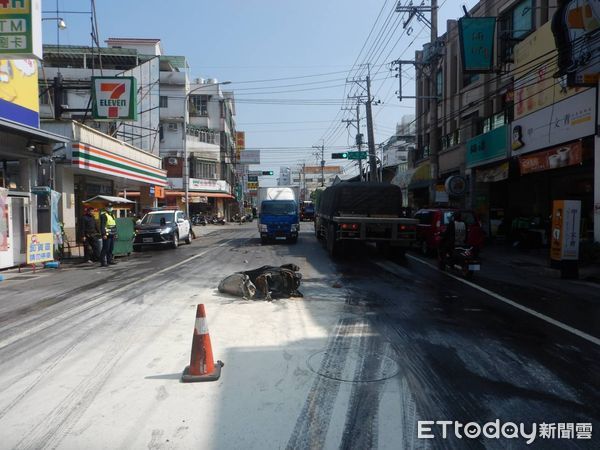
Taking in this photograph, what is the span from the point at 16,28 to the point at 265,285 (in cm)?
899

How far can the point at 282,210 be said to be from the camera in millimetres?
23297

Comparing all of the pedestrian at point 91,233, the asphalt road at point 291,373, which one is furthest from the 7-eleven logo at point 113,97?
the asphalt road at point 291,373

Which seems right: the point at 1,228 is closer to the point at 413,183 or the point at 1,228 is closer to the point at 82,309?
the point at 82,309

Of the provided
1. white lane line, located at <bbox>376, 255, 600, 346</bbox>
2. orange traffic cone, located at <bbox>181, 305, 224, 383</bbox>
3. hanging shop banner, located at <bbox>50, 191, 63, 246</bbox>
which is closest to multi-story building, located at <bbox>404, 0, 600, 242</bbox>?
white lane line, located at <bbox>376, 255, 600, 346</bbox>

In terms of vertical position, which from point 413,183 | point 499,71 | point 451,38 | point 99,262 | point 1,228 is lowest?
point 99,262

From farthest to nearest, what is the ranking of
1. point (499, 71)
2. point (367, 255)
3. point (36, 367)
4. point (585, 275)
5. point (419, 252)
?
point (499, 71) < point (419, 252) < point (367, 255) < point (585, 275) < point (36, 367)

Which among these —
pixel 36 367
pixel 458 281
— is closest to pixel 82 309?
pixel 36 367

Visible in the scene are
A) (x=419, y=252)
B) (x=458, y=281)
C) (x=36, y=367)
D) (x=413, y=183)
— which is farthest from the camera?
(x=413, y=183)

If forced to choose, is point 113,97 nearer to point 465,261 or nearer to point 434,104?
point 434,104

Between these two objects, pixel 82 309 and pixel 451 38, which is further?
pixel 451 38

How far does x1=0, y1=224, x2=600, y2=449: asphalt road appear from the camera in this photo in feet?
11.7

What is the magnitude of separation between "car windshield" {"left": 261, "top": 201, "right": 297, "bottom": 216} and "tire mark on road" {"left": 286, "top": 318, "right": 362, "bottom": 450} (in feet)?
56.7

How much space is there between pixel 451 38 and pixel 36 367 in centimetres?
2961

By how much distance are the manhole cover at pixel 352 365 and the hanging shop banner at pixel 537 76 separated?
14.1 meters
